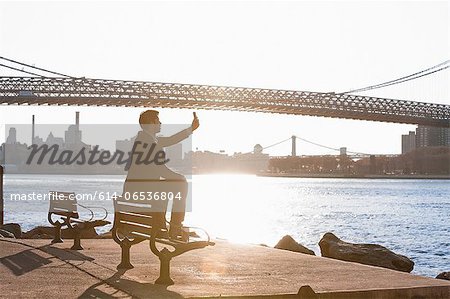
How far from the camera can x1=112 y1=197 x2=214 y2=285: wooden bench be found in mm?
5410

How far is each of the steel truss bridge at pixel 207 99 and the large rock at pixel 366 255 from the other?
130ft

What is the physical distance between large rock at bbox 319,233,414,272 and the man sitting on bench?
4789 mm

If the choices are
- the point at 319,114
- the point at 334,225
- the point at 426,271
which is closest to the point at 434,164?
the point at 319,114

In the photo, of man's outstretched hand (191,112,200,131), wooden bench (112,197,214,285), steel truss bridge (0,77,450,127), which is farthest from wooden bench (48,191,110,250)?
steel truss bridge (0,77,450,127)

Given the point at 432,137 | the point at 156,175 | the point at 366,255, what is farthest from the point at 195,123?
the point at 432,137

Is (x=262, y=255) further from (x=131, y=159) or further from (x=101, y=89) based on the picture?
(x=101, y=89)

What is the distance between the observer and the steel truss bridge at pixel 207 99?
5031 centimetres

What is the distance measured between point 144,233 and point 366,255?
16.4 ft

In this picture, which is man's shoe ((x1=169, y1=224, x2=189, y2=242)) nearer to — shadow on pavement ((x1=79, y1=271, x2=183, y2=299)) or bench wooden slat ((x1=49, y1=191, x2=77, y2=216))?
shadow on pavement ((x1=79, y1=271, x2=183, y2=299))

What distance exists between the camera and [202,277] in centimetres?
584

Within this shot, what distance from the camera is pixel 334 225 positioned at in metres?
28.6

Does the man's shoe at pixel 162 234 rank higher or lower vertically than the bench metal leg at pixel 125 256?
higher

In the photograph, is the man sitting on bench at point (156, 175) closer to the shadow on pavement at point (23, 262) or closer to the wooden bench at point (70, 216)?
the shadow on pavement at point (23, 262)

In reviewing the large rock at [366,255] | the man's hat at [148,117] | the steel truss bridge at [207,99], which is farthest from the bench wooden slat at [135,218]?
the steel truss bridge at [207,99]
